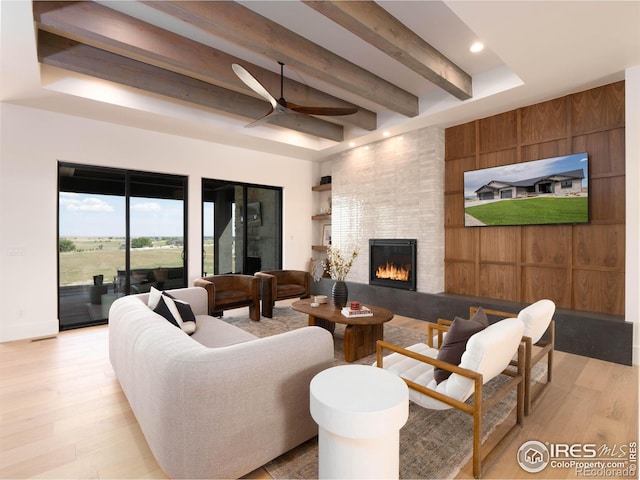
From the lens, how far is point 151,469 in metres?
1.73

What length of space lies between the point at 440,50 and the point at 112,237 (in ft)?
16.9

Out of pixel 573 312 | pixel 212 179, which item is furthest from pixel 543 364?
pixel 212 179

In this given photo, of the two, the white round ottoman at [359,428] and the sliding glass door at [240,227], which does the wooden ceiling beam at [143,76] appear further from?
the white round ottoman at [359,428]

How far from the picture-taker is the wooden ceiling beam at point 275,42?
2459 millimetres

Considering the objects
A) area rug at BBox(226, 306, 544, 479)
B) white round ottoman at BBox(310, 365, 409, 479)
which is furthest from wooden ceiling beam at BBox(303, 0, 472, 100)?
area rug at BBox(226, 306, 544, 479)

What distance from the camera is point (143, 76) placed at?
3.61 metres

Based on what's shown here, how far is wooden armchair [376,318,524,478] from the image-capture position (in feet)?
5.52

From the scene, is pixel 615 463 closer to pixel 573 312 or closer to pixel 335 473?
pixel 335 473

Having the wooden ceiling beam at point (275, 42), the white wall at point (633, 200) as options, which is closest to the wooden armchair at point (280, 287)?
the wooden ceiling beam at point (275, 42)

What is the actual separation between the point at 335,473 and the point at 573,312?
11.9ft

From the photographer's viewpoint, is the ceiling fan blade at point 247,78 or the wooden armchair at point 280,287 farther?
the wooden armchair at point 280,287

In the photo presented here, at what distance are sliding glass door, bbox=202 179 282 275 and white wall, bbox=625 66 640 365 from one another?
5.32 meters

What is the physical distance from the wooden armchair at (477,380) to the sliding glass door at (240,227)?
176 inches

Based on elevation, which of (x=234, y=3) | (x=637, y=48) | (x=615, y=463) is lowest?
(x=615, y=463)
